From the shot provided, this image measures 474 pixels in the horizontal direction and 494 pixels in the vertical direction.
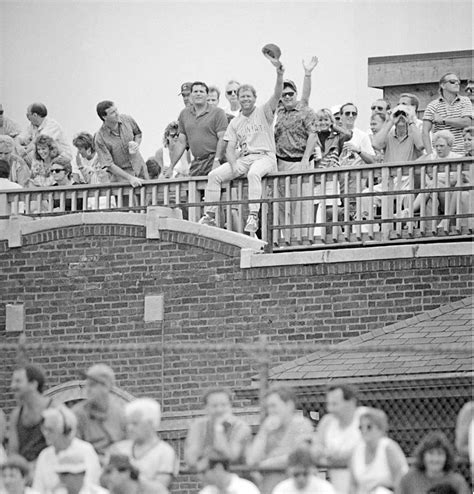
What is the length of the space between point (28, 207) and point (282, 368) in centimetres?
504

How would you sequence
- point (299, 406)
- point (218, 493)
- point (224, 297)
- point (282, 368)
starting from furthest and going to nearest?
1. point (224, 297)
2. point (282, 368)
3. point (299, 406)
4. point (218, 493)

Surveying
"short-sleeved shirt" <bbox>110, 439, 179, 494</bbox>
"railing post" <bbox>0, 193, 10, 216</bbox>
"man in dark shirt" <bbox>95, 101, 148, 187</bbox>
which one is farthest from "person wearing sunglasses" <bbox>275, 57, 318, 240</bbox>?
"short-sleeved shirt" <bbox>110, 439, 179, 494</bbox>

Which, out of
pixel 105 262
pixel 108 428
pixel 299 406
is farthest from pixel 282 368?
pixel 108 428

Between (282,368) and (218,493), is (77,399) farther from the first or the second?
(218,493)

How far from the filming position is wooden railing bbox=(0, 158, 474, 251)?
25109mm

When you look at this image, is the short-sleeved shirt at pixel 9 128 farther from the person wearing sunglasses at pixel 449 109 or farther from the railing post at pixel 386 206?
the person wearing sunglasses at pixel 449 109

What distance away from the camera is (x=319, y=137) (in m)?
26.2

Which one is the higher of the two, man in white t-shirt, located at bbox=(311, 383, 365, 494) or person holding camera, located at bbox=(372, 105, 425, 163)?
person holding camera, located at bbox=(372, 105, 425, 163)

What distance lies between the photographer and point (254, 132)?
2556 cm

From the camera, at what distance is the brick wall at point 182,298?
84.4 ft

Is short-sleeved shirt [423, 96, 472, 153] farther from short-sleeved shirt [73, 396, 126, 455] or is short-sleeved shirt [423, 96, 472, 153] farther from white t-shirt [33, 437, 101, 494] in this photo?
white t-shirt [33, 437, 101, 494]

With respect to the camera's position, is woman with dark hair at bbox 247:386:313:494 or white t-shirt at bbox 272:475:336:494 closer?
white t-shirt at bbox 272:475:336:494

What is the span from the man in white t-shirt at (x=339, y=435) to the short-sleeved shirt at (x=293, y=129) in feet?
29.5

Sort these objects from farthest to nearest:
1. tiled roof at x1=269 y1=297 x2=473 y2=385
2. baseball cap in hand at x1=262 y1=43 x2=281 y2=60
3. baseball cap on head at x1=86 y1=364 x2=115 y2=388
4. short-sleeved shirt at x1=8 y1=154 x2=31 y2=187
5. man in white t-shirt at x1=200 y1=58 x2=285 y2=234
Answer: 1. short-sleeved shirt at x1=8 y1=154 x2=31 y2=187
2. man in white t-shirt at x1=200 y1=58 x2=285 y2=234
3. baseball cap in hand at x1=262 y1=43 x2=281 y2=60
4. tiled roof at x1=269 y1=297 x2=473 y2=385
5. baseball cap on head at x1=86 y1=364 x2=115 y2=388
